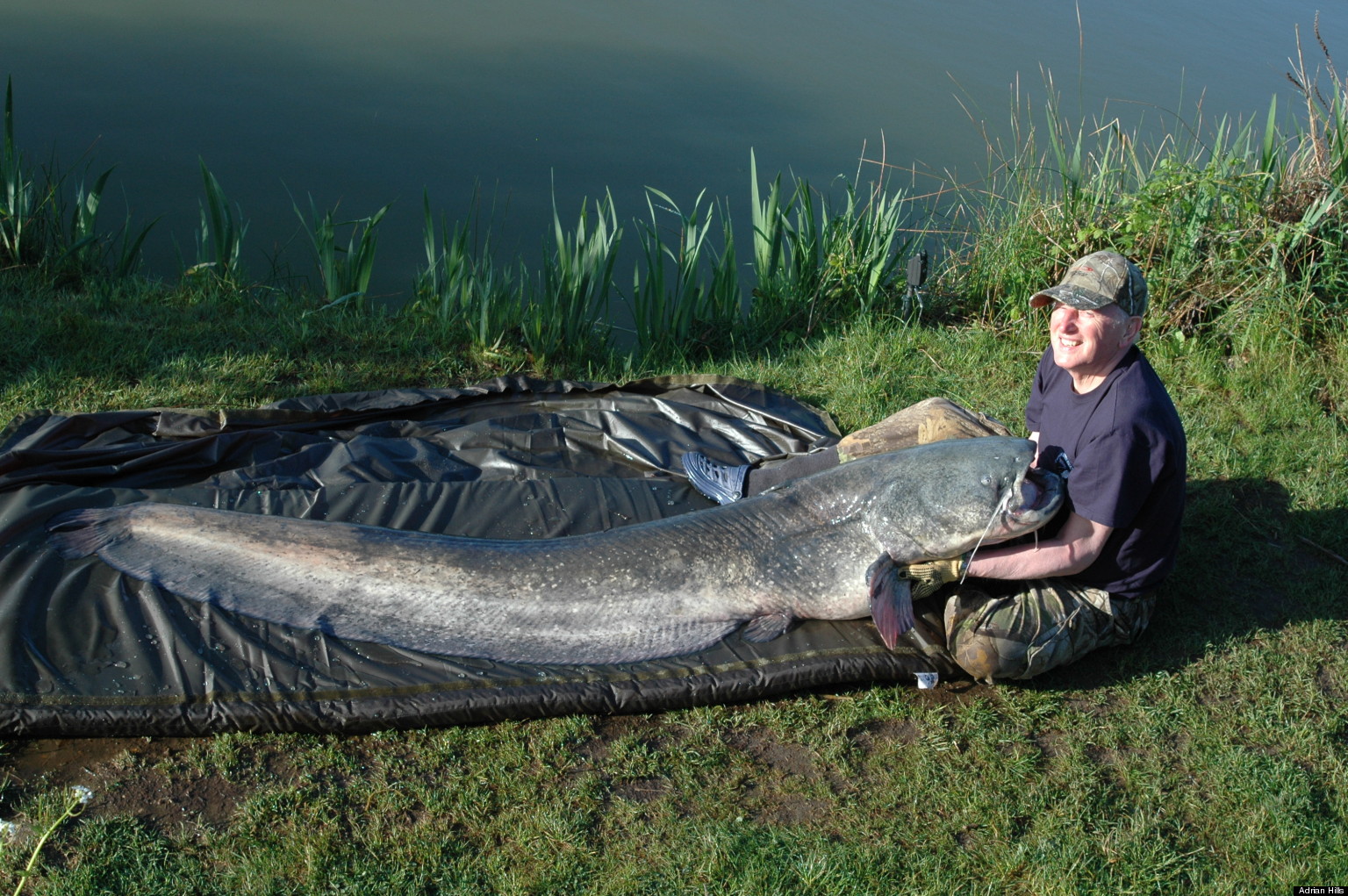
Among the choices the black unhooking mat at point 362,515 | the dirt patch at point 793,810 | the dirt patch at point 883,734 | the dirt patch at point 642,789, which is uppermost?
the black unhooking mat at point 362,515

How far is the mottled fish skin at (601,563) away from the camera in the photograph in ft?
10.4

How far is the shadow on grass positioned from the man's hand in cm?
48

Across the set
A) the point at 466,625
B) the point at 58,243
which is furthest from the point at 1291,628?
the point at 58,243

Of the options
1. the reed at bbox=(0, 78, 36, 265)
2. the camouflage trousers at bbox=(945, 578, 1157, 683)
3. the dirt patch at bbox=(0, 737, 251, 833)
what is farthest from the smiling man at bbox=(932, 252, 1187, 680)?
the reed at bbox=(0, 78, 36, 265)

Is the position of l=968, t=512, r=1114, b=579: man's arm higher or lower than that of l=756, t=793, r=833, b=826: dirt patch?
higher

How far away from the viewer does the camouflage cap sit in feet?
10.2

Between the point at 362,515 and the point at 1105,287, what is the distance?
8.78 ft

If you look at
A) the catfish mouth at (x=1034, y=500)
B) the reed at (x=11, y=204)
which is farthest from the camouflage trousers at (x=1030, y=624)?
the reed at (x=11, y=204)

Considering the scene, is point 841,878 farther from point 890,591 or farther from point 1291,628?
point 1291,628

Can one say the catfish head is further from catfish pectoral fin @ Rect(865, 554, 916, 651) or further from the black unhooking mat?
the black unhooking mat

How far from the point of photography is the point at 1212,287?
5.39 metres

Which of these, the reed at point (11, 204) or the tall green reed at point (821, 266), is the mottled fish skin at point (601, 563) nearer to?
the tall green reed at point (821, 266)

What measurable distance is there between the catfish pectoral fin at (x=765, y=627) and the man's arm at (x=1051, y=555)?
638mm

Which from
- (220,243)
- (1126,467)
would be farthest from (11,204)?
(1126,467)
